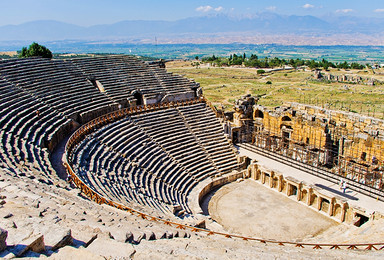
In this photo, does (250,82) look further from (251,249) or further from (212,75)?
(251,249)

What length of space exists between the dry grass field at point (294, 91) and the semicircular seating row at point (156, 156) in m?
25.9

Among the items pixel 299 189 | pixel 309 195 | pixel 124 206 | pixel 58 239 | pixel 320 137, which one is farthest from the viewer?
pixel 320 137

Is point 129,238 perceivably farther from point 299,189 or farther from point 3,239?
point 299,189

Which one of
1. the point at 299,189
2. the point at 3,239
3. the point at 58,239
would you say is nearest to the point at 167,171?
the point at 299,189

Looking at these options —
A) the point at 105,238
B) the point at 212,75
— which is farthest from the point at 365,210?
the point at 212,75

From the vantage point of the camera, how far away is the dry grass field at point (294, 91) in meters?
57.2

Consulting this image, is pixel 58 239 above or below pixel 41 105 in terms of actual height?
below

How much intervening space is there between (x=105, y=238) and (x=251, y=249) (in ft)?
15.5

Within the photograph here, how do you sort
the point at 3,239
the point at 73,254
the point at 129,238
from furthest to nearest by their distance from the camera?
the point at 129,238, the point at 73,254, the point at 3,239

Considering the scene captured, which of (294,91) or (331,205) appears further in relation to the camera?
(294,91)

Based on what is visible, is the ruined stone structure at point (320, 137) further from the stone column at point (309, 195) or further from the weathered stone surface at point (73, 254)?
the weathered stone surface at point (73, 254)

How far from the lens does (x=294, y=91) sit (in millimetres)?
73125

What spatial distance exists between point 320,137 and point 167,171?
1318cm

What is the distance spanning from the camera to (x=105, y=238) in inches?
333
